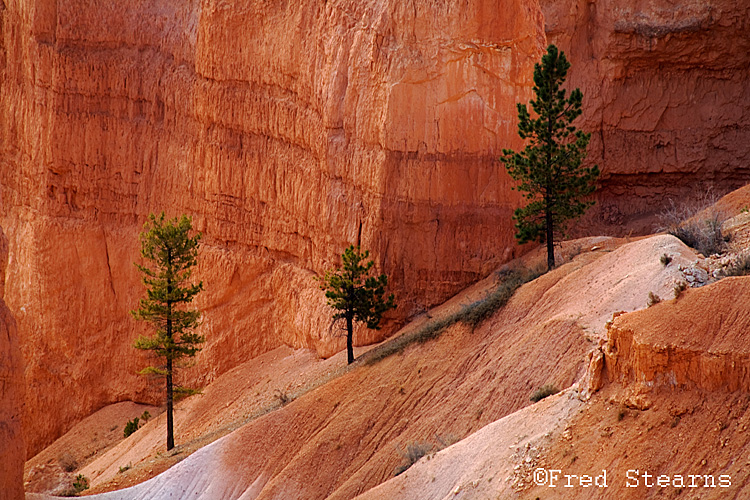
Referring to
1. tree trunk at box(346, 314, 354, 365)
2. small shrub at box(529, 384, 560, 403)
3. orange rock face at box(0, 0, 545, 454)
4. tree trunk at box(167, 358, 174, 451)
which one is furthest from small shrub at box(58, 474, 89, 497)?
small shrub at box(529, 384, 560, 403)

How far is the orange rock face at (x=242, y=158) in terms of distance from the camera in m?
29.7

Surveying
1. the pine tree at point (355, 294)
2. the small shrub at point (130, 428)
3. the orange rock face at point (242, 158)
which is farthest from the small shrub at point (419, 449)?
the small shrub at point (130, 428)

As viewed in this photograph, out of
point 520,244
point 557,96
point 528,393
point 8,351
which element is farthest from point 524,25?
point 8,351

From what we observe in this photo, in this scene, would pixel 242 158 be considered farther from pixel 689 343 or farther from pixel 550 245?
pixel 689 343

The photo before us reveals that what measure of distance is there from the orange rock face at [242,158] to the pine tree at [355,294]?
1707mm

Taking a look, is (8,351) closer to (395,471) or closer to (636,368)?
(395,471)

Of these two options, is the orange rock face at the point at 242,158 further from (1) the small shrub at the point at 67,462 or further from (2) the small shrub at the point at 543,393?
(2) the small shrub at the point at 543,393

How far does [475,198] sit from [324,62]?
7.68m

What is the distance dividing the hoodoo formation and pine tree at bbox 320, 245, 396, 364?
171 cm

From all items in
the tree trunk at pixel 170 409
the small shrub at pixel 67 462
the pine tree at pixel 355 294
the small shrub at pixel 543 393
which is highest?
the pine tree at pixel 355 294

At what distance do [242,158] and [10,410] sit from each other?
18.1m

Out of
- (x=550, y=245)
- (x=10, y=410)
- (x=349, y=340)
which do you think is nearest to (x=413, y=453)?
(x=10, y=410)

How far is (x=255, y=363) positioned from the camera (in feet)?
116

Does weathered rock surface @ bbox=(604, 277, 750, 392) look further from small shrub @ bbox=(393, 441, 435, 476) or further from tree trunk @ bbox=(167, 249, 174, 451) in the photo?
tree trunk @ bbox=(167, 249, 174, 451)
